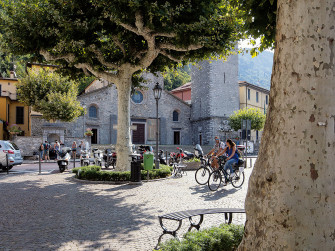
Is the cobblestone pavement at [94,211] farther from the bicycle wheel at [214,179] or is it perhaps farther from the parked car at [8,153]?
the parked car at [8,153]

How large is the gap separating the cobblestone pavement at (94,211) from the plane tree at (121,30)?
12.2 ft

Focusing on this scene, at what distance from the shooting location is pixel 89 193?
9.67m

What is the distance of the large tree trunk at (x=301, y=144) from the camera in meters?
2.72

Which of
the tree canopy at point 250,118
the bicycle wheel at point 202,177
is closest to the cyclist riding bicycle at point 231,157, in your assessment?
the bicycle wheel at point 202,177

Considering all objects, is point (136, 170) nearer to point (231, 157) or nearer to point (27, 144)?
point (231, 157)

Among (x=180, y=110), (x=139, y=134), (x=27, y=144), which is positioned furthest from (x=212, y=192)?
(x=180, y=110)

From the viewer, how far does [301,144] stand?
2795mm

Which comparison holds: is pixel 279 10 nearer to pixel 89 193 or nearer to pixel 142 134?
pixel 89 193

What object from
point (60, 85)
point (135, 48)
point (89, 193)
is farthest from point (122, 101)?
point (60, 85)

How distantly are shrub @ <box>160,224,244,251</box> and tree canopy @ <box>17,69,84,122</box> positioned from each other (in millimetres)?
28579

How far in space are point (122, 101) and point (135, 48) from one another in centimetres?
265

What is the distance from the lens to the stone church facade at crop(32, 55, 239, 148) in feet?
132

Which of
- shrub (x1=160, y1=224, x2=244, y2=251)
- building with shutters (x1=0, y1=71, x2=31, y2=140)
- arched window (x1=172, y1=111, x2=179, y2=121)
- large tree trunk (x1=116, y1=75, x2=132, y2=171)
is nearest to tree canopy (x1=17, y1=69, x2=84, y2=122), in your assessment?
building with shutters (x1=0, y1=71, x2=31, y2=140)

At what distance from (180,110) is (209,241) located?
138 ft
